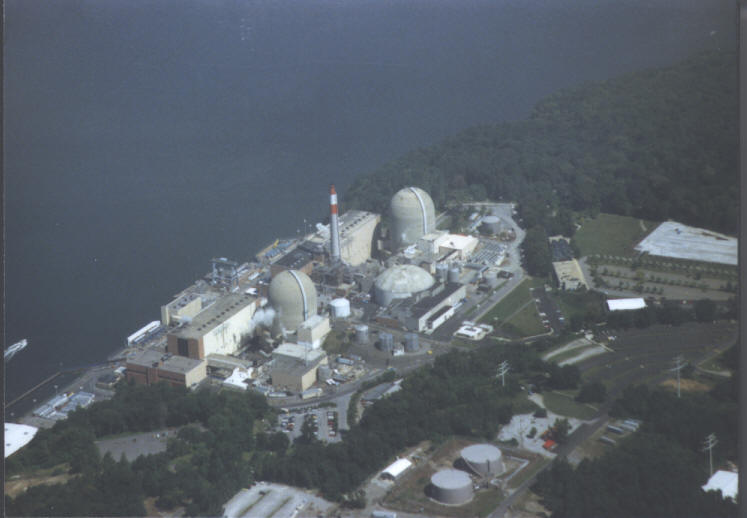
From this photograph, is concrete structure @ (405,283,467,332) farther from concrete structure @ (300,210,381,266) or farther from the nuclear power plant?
concrete structure @ (300,210,381,266)

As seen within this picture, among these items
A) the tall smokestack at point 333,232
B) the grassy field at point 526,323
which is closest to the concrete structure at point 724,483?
the grassy field at point 526,323

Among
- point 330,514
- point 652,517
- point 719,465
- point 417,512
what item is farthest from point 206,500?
point 719,465

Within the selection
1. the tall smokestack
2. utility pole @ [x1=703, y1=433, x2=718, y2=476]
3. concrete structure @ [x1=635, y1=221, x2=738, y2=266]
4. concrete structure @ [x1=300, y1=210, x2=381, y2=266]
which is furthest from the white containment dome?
utility pole @ [x1=703, y1=433, x2=718, y2=476]

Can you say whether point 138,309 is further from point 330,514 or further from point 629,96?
point 629,96

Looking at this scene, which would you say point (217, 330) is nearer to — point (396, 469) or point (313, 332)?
point (313, 332)

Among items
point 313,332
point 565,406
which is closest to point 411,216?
point 313,332

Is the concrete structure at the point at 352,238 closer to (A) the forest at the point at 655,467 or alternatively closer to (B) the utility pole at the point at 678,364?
(B) the utility pole at the point at 678,364
